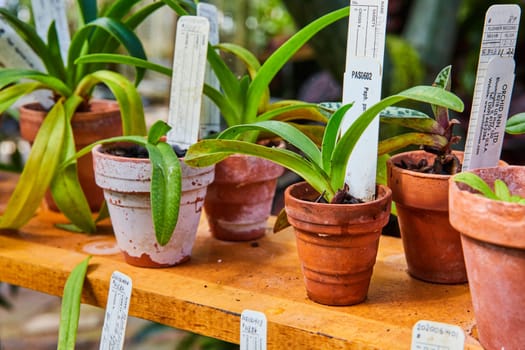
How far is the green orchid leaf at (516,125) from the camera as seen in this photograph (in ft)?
3.05

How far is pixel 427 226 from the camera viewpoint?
0.98 metres

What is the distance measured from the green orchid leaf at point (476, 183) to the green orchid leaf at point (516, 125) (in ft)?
0.57

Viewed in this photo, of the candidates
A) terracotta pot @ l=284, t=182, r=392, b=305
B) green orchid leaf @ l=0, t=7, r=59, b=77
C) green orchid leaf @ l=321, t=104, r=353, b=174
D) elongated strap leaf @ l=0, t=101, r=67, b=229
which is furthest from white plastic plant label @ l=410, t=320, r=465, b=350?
green orchid leaf @ l=0, t=7, r=59, b=77

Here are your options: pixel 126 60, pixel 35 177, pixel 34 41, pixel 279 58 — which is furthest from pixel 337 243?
pixel 34 41

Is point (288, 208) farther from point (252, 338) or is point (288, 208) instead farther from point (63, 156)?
point (63, 156)

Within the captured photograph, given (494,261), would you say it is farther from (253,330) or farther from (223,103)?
(223,103)

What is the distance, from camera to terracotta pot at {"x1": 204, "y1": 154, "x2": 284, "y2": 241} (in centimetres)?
117

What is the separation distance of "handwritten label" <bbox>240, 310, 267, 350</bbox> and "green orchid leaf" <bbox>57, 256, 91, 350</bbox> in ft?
0.92

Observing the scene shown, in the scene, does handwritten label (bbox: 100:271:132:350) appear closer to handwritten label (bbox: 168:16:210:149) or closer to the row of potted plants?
the row of potted plants

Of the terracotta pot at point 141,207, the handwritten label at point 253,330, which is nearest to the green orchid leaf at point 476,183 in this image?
the handwritten label at point 253,330

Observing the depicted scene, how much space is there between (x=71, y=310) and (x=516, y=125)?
0.68 m

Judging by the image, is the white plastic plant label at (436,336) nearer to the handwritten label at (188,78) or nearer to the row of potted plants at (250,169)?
the row of potted plants at (250,169)

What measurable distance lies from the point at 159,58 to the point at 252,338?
465 cm

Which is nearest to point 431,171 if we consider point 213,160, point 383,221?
point 383,221
